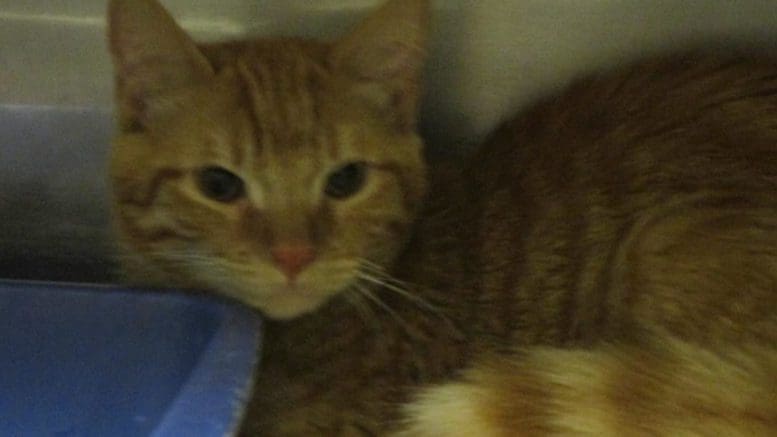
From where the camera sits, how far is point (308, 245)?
1224 millimetres

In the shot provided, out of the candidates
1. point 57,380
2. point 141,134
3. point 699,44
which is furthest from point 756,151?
point 57,380

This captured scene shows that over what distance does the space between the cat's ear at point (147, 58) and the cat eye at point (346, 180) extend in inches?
7.6

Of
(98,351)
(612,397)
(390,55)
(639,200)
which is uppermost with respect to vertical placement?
(390,55)

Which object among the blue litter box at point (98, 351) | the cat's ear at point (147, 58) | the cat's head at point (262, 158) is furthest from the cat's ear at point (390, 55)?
the blue litter box at point (98, 351)

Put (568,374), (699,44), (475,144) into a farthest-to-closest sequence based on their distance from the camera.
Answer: (475,144)
(699,44)
(568,374)

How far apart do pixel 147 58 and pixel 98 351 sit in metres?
0.35

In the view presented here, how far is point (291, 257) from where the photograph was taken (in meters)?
1.21

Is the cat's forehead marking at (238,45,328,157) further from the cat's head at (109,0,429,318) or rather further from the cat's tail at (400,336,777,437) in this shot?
the cat's tail at (400,336,777,437)

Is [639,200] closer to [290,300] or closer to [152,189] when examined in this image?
[290,300]

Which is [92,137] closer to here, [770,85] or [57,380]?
[57,380]

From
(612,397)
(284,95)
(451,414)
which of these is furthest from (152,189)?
(612,397)

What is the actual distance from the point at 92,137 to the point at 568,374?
91 cm

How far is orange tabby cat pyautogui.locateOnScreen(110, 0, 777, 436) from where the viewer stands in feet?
4.09

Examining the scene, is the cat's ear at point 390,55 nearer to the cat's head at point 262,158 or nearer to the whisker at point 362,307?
the cat's head at point 262,158
